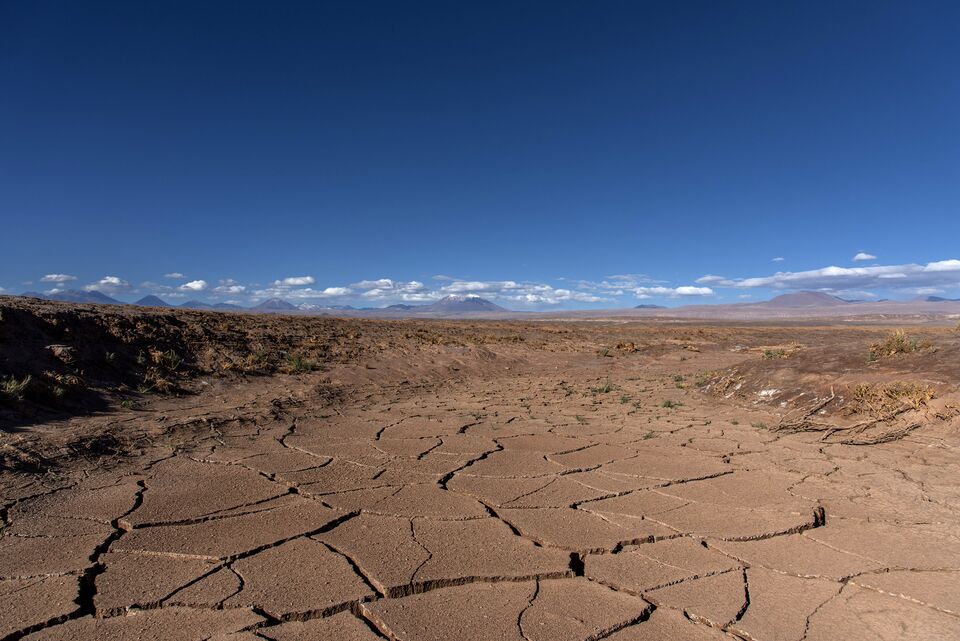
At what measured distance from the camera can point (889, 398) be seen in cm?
680

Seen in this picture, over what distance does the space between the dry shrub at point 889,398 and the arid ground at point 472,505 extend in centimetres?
4

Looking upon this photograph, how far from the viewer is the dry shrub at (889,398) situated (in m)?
6.58

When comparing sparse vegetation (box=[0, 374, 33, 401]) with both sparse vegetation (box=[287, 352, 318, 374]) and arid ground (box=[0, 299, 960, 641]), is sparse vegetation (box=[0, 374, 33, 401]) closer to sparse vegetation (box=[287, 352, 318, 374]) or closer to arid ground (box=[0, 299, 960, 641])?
arid ground (box=[0, 299, 960, 641])

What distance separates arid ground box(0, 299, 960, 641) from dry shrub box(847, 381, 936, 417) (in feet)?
0.12

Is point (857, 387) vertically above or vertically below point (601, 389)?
above

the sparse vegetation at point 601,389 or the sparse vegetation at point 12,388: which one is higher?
the sparse vegetation at point 12,388

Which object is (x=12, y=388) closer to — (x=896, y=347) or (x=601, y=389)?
(x=601, y=389)

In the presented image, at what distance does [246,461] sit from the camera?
Answer: 518cm

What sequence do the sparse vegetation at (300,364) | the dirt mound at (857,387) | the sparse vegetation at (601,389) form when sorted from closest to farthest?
the dirt mound at (857,387) → the sparse vegetation at (601,389) → the sparse vegetation at (300,364)

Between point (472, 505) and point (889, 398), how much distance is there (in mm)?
6026

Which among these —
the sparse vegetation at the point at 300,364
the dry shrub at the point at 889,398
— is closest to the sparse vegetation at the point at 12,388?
the sparse vegetation at the point at 300,364

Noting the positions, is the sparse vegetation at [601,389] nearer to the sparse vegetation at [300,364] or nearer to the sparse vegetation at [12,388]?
the sparse vegetation at [300,364]

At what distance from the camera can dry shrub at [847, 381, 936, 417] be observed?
658 cm

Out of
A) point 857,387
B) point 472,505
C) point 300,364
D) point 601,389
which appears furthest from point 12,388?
point 857,387
